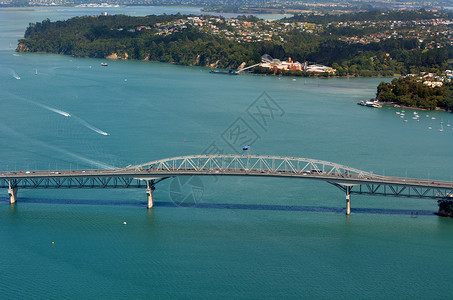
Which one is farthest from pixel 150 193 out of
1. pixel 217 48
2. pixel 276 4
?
pixel 276 4

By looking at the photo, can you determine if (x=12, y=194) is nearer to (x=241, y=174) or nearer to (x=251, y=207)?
(x=241, y=174)

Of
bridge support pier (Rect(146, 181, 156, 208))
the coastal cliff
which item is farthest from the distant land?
bridge support pier (Rect(146, 181, 156, 208))

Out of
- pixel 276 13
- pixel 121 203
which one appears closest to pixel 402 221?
pixel 121 203

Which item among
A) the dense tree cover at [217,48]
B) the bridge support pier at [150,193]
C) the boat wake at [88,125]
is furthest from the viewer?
the dense tree cover at [217,48]

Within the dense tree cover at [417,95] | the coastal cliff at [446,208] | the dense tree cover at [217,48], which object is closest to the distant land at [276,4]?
the dense tree cover at [217,48]

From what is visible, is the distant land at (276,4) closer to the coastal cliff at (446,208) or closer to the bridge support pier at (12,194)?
the coastal cliff at (446,208)

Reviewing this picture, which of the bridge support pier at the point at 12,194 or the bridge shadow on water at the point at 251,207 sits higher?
the bridge support pier at the point at 12,194

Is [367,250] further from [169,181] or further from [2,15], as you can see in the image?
[2,15]
